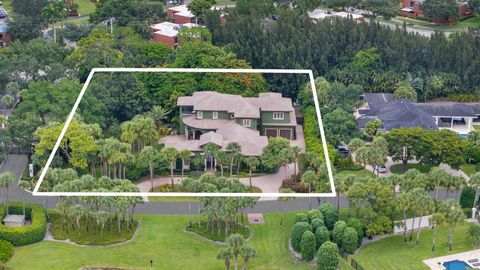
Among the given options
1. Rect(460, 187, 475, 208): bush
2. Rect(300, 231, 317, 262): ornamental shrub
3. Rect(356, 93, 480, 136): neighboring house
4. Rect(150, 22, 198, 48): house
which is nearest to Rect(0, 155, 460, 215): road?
Rect(460, 187, 475, 208): bush

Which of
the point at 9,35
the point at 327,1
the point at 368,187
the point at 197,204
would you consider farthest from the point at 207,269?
the point at 327,1

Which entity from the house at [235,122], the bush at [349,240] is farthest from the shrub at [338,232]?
the house at [235,122]

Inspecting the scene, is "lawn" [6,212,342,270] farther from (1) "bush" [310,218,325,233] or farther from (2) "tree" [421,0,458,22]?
(2) "tree" [421,0,458,22]

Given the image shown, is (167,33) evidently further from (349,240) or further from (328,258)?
(328,258)

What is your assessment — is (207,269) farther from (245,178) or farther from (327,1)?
(327,1)

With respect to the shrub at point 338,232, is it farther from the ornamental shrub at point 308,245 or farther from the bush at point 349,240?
the ornamental shrub at point 308,245
